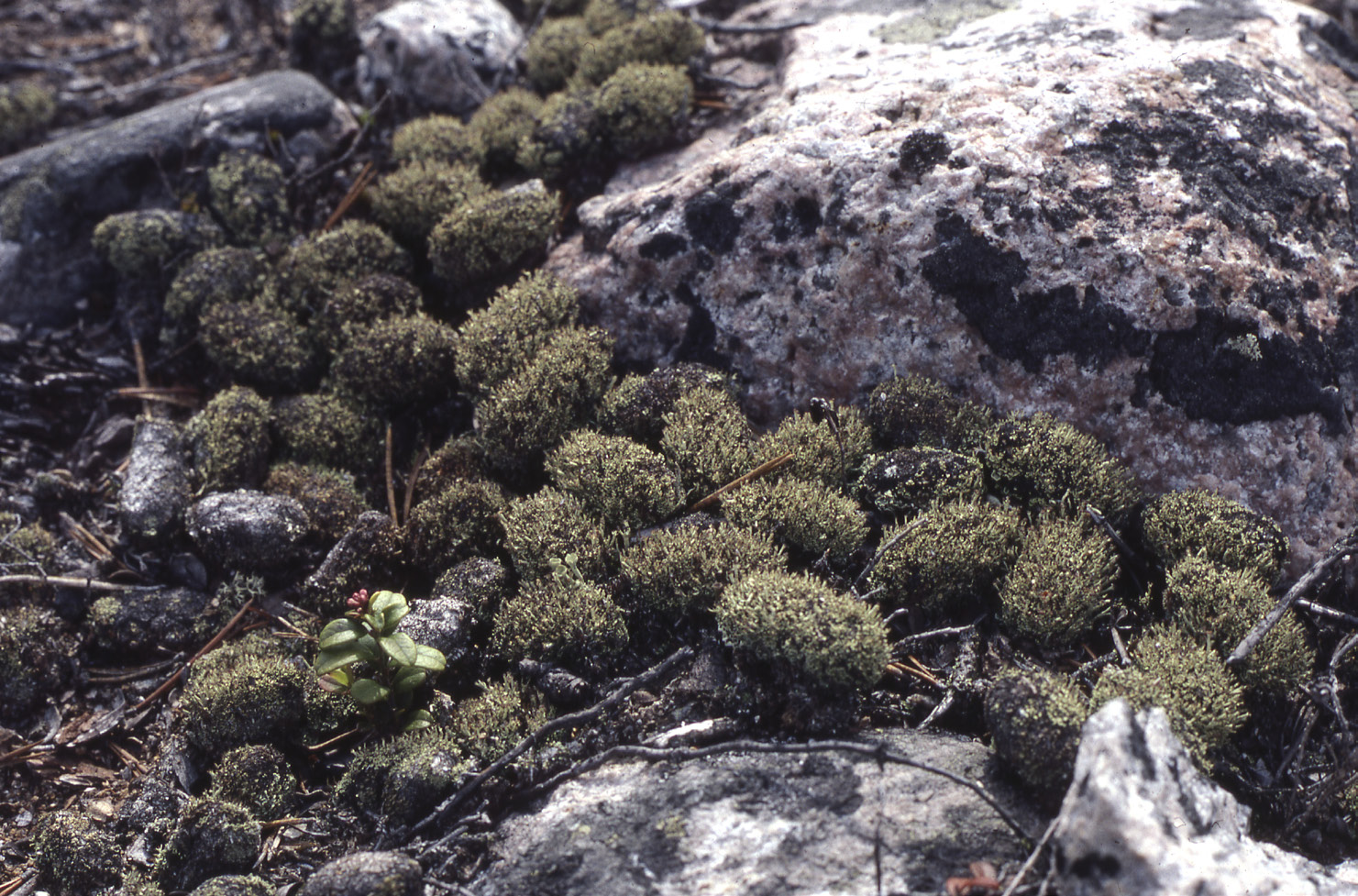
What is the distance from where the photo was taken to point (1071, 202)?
5.32 meters

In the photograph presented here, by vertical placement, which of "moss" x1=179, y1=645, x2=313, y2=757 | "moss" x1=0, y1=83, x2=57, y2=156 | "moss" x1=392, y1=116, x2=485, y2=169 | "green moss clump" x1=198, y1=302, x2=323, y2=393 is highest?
"moss" x1=0, y1=83, x2=57, y2=156

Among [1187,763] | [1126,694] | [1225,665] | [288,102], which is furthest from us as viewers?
[288,102]

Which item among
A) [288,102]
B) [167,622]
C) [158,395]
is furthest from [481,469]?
[288,102]

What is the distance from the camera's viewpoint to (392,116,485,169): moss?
7262 millimetres

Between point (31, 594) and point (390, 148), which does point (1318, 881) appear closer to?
point (31, 594)

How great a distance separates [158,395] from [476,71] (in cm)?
380

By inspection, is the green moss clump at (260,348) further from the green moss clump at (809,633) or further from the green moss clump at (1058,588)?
the green moss clump at (1058,588)

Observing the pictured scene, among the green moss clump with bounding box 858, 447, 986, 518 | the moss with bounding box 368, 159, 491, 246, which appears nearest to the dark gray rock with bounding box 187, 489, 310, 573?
the moss with bounding box 368, 159, 491, 246

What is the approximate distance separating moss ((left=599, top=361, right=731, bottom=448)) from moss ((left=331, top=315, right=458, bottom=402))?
1.21m

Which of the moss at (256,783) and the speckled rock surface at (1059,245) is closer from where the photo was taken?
the moss at (256,783)

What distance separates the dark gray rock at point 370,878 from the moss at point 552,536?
5.07 feet

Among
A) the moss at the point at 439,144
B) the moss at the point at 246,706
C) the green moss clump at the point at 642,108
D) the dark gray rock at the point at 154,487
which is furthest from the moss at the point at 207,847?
the green moss clump at the point at 642,108

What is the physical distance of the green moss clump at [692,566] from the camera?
4.50 meters

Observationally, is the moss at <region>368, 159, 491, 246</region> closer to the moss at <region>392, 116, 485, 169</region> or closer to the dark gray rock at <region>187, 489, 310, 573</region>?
the moss at <region>392, 116, 485, 169</region>
